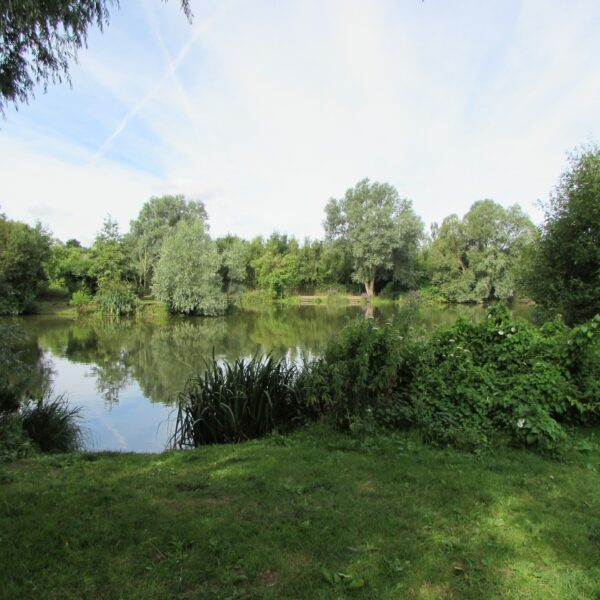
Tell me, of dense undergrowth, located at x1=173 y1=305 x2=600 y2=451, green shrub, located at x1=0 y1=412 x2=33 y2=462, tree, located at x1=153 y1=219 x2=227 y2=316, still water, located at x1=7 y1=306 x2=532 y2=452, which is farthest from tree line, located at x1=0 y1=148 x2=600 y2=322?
green shrub, located at x1=0 y1=412 x2=33 y2=462

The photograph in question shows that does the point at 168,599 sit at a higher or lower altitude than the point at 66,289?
lower

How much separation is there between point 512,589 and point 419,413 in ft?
7.85

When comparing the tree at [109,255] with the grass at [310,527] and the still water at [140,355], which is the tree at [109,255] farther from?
the grass at [310,527]

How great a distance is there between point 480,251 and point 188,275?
2430 cm

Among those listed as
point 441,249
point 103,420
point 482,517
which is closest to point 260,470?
point 482,517

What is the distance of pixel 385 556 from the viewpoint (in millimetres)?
2320

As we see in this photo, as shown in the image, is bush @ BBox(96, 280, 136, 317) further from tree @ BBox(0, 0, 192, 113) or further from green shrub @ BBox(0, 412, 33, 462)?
tree @ BBox(0, 0, 192, 113)

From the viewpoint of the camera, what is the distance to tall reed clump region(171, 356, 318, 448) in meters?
5.34

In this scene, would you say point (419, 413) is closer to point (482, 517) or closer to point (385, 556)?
point (482, 517)

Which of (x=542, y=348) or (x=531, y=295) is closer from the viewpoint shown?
(x=542, y=348)

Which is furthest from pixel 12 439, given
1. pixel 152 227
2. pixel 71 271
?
pixel 152 227

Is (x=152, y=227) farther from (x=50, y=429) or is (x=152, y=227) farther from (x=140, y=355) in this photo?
(x=50, y=429)

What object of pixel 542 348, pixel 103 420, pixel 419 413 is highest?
pixel 542 348

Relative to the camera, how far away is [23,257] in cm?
2464
